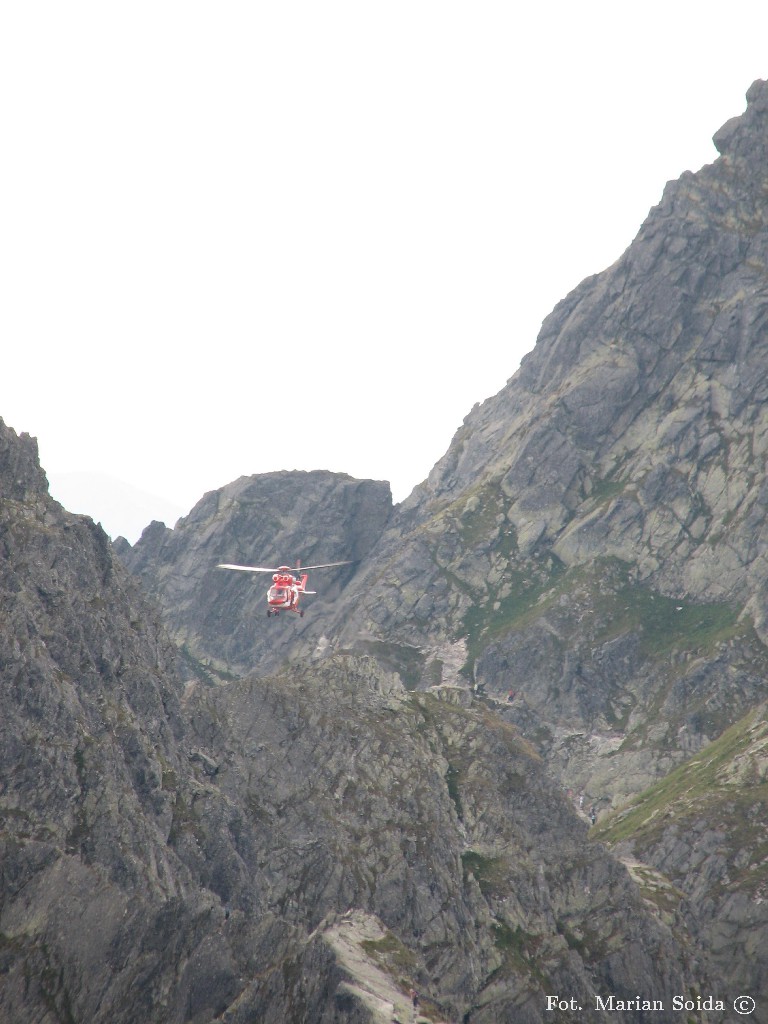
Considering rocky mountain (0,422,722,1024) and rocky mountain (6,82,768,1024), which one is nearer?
rocky mountain (0,422,722,1024)

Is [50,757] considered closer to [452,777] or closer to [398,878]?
[398,878]

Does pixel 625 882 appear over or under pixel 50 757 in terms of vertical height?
under

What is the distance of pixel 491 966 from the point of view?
357 ft

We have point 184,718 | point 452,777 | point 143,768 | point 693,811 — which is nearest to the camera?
point 143,768

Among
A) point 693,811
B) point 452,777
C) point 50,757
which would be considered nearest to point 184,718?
point 50,757

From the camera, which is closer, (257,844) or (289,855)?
(257,844)

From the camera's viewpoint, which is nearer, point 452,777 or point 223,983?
point 223,983

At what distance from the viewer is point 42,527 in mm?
119000

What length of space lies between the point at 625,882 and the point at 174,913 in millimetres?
58833

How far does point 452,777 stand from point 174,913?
51.9m

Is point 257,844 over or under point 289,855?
over

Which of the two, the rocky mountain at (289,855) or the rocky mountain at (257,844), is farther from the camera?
the rocky mountain at (289,855)

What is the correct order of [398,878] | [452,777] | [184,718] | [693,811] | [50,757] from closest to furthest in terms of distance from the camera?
[50,757], [398,878], [184,718], [452,777], [693,811]

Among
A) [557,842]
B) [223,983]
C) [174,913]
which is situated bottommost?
[557,842]
